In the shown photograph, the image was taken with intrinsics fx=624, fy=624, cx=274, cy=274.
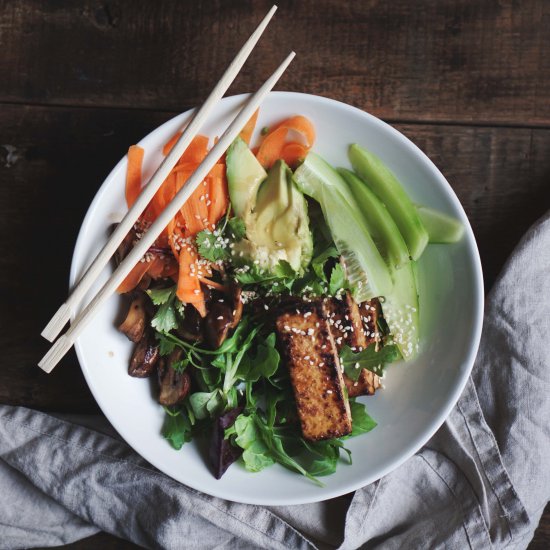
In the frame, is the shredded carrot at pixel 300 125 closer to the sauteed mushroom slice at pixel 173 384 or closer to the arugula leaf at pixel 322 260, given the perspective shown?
the arugula leaf at pixel 322 260

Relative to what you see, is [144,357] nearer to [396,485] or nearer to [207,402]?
[207,402]

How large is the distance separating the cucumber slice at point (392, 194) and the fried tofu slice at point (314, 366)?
0.39 metres

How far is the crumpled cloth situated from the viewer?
2.32m

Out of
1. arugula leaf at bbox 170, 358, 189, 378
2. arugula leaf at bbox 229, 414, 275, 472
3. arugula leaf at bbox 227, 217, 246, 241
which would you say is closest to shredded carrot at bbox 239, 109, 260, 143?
arugula leaf at bbox 227, 217, 246, 241

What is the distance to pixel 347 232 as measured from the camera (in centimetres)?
208

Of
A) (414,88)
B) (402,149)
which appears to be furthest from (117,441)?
(414,88)

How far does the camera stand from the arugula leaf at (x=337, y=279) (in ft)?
6.75

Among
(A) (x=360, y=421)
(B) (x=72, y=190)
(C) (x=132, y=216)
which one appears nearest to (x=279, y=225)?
(C) (x=132, y=216)

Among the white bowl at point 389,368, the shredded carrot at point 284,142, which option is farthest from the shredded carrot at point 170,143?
the shredded carrot at point 284,142

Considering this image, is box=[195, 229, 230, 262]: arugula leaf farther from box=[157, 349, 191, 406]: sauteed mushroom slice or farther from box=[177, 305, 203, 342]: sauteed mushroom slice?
box=[157, 349, 191, 406]: sauteed mushroom slice

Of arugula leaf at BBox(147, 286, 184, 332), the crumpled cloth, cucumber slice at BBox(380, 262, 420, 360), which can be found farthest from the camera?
the crumpled cloth

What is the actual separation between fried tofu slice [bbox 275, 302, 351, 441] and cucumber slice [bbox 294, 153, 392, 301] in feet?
0.58

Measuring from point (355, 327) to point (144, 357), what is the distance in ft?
2.40

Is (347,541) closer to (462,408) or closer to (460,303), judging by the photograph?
(462,408)
